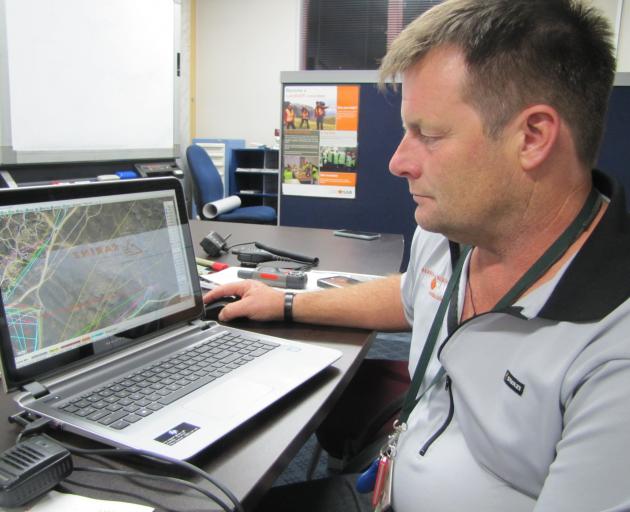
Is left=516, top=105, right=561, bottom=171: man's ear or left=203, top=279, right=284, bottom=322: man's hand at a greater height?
left=516, top=105, right=561, bottom=171: man's ear

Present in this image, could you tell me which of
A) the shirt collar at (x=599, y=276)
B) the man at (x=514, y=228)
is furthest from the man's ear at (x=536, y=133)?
the shirt collar at (x=599, y=276)

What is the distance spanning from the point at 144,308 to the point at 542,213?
1.94 ft

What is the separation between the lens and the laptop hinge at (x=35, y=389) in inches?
24.7

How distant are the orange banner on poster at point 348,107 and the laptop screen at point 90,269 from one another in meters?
1.35

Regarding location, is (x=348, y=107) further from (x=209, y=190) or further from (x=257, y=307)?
(x=209, y=190)

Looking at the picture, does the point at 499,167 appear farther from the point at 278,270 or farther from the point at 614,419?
the point at 278,270

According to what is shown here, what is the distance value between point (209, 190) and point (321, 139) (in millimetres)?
2235

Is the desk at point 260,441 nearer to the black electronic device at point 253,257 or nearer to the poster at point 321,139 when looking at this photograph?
the black electronic device at point 253,257

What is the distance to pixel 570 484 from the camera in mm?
521

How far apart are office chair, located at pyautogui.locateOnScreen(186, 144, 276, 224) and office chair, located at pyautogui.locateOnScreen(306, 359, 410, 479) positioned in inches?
108

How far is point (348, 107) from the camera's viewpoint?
82.7 inches

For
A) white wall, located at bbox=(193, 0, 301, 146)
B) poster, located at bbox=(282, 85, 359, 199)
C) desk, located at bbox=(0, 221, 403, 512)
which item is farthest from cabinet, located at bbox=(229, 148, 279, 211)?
desk, located at bbox=(0, 221, 403, 512)

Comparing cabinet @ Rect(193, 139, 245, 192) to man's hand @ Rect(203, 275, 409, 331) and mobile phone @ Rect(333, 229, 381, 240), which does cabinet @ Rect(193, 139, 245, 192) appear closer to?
mobile phone @ Rect(333, 229, 381, 240)

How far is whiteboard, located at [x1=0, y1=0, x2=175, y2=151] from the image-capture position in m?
3.01
